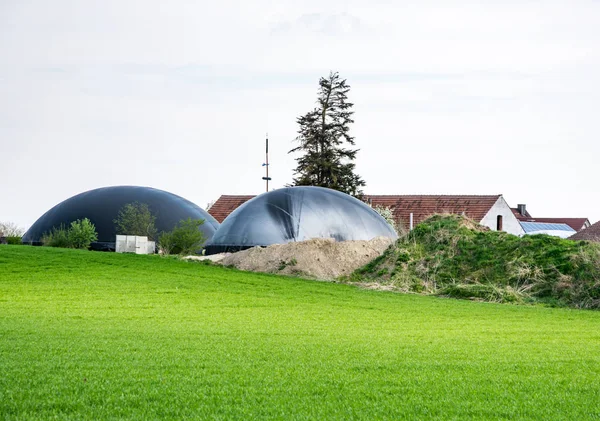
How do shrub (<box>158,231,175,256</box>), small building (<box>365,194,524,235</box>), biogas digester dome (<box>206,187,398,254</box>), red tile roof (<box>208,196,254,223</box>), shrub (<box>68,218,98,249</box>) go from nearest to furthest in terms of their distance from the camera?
biogas digester dome (<box>206,187,398,254</box>)
shrub (<box>158,231,175,256</box>)
shrub (<box>68,218,98,249</box>)
small building (<box>365,194,524,235</box>)
red tile roof (<box>208,196,254,223</box>)

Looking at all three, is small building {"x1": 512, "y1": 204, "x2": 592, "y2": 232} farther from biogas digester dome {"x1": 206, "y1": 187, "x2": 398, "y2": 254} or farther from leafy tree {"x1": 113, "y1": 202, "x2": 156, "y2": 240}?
biogas digester dome {"x1": 206, "y1": 187, "x2": 398, "y2": 254}

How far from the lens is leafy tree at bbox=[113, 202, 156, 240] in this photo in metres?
52.8

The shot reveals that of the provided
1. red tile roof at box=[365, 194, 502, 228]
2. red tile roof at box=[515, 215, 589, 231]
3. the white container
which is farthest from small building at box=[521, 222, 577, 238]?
the white container

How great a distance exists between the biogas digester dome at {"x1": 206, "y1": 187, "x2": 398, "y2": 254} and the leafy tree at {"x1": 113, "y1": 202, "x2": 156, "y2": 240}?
13649 mm

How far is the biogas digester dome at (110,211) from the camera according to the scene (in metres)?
55.0

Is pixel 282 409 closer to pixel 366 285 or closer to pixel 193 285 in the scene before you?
pixel 193 285

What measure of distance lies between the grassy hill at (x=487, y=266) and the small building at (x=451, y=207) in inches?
1457

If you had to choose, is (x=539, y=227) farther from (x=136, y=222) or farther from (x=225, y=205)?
(x=136, y=222)

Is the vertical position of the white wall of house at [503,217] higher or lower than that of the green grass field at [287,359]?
higher

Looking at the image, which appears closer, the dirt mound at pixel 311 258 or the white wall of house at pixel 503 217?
the dirt mound at pixel 311 258

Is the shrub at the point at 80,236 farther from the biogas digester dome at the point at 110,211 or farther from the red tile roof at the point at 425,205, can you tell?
the red tile roof at the point at 425,205

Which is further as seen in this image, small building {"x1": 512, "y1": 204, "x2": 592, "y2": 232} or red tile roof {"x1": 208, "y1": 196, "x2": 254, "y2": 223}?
small building {"x1": 512, "y1": 204, "x2": 592, "y2": 232}

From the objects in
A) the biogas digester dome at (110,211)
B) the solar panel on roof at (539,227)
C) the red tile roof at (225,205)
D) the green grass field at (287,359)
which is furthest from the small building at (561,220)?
the green grass field at (287,359)

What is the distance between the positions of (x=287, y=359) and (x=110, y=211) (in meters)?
46.7
